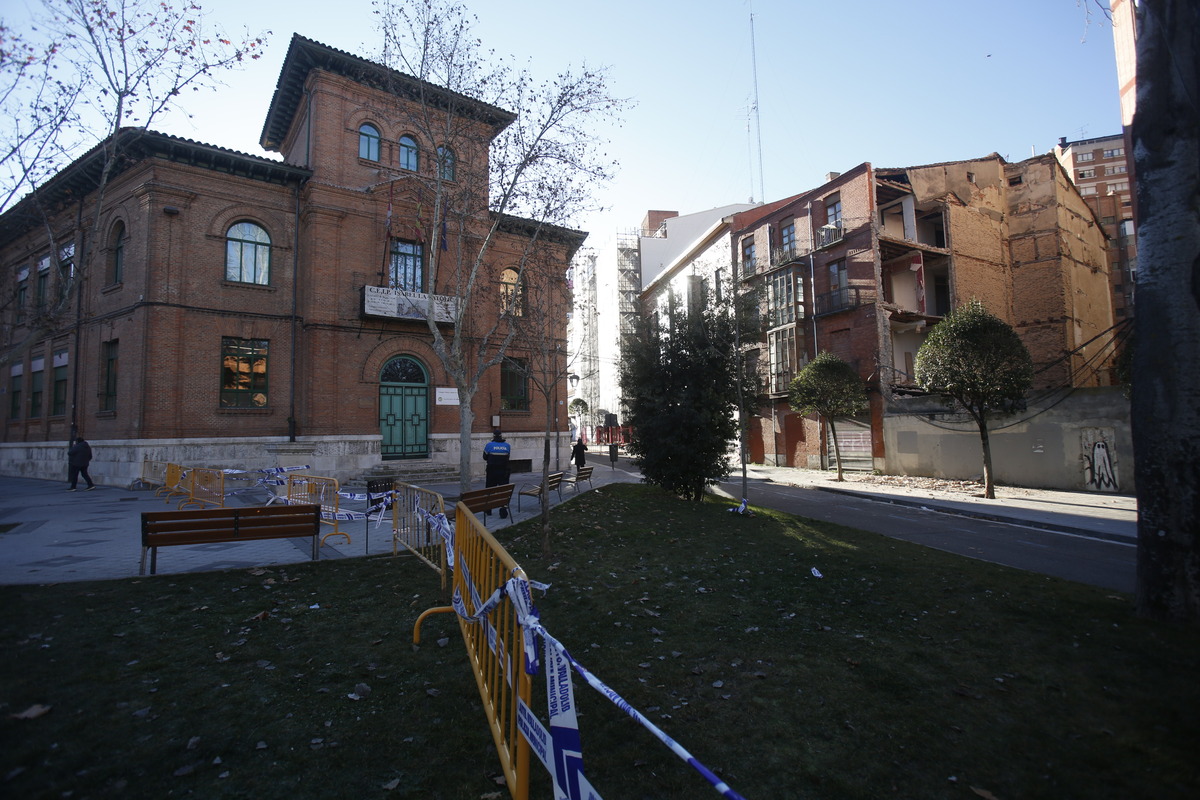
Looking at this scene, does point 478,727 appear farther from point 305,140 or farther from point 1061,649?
point 305,140

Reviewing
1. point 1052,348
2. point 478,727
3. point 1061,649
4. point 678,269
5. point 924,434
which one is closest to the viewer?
point 478,727

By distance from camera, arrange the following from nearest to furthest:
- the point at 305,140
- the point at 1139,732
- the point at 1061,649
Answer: the point at 1139,732 → the point at 1061,649 → the point at 305,140

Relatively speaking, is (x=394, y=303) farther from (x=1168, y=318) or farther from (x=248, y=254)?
(x=1168, y=318)

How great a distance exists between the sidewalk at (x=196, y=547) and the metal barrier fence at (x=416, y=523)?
488 mm

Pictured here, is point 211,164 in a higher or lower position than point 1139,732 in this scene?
higher

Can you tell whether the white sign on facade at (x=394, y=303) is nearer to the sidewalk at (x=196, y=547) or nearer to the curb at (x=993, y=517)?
the sidewalk at (x=196, y=547)

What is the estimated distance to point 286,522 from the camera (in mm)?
7559

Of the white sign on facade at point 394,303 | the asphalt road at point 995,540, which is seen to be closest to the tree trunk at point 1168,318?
the asphalt road at point 995,540

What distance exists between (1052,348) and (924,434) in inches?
372

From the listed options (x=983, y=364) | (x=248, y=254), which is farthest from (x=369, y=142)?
(x=983, y=364)

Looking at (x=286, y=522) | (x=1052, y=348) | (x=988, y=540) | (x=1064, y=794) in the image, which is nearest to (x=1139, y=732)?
(x=1064, y=794)

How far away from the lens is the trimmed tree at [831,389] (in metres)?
23.0

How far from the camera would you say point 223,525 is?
7102 mm

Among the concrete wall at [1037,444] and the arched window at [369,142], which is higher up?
the arched window at [369,142]
